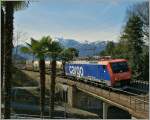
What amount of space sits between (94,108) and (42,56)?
65.7 feet

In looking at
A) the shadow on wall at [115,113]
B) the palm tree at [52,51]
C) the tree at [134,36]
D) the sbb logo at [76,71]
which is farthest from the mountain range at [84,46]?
the shadow on wall at [115,113]

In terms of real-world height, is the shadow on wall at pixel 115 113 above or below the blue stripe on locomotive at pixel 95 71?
below

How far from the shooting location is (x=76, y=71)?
50062mm

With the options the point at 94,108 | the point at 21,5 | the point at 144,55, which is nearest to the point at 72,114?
the point at 94,108

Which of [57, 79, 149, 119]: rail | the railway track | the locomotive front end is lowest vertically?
[57, 79, 149, 119]: rail

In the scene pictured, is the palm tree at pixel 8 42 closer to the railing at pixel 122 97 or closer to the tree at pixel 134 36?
the railing at pixel 122 97

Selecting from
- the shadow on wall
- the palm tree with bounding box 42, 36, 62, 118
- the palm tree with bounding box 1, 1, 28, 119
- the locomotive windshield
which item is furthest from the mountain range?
the palm tree with bounding box 1, 1, 28, 119

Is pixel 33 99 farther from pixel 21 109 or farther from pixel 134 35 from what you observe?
pixel 134 35

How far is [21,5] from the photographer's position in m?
15.4

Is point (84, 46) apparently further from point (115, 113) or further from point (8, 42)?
point (8, 42)

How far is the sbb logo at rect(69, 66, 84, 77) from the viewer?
1871 inches

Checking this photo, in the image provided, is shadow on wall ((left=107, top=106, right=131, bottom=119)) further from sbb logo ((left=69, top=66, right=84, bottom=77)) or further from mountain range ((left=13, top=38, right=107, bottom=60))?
mountain range ((left=13, top=38, right=107, bottom=60))

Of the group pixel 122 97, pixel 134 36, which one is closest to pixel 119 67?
pixel 122 97

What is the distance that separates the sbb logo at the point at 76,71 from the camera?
47.5m
